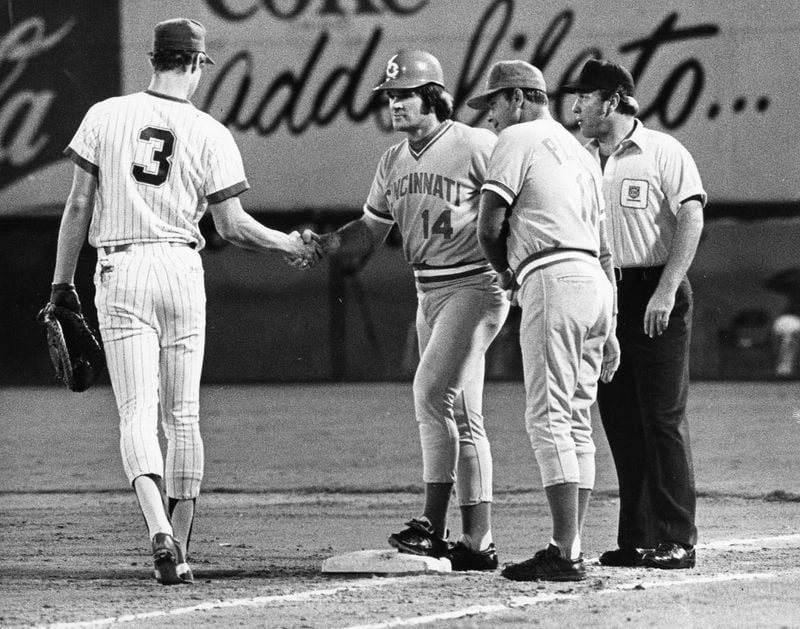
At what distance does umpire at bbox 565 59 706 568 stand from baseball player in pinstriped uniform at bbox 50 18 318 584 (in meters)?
1.54

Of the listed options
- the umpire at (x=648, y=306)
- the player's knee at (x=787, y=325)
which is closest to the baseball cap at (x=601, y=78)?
the umpire at (x=648, y=306)

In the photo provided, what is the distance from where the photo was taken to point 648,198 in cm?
609

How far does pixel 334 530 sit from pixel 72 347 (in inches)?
76.7

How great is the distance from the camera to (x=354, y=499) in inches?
335

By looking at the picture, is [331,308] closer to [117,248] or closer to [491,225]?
[117,248]

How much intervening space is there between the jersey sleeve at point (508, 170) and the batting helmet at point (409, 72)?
1.91 ft

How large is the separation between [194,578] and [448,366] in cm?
124

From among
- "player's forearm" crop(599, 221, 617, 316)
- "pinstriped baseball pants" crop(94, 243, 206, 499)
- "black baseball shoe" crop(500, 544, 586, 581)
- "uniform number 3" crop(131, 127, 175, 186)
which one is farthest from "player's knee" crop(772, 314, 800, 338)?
"uniform number 3" crop(131, 127, 175, 186)

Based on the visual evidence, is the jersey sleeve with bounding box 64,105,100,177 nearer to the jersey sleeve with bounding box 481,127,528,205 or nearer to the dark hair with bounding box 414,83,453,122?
the dark hair with bounding box 414,83,453,122

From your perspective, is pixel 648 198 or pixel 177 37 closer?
pixel 177 37

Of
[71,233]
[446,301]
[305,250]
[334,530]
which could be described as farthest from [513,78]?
[334,530]

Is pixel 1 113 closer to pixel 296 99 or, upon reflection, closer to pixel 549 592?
pixel 296 99

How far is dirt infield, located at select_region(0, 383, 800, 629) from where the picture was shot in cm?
491

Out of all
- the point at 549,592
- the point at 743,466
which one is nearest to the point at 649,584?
the point at 549,592
